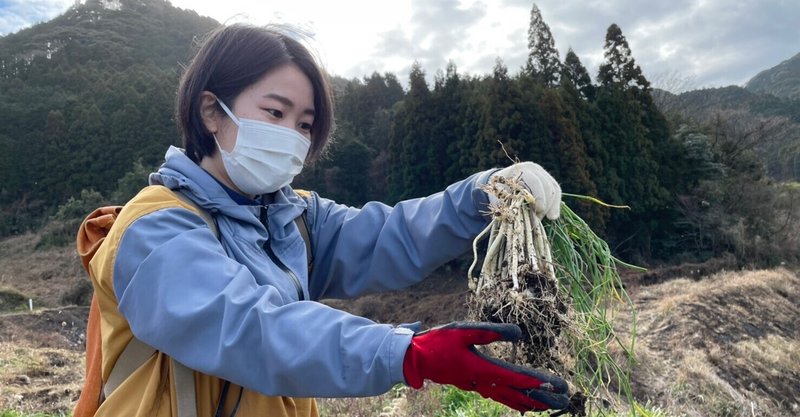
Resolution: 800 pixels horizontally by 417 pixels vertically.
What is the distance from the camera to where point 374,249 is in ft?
5.93

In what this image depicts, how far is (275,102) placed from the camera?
1.52 metres

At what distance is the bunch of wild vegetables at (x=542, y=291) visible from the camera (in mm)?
1560

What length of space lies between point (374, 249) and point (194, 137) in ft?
2.08

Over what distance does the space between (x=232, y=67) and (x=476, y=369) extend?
3.22 feet

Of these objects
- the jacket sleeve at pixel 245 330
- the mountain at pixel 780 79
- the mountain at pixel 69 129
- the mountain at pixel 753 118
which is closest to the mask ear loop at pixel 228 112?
the jacket sleeve at pixel 245 330

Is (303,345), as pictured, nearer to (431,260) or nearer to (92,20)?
(431,260)

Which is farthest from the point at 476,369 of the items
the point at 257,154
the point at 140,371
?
the point at 257,154

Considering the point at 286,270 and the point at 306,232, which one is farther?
the point at 306,232

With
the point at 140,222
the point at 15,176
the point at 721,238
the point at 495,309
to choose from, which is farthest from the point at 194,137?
the point at 15,176

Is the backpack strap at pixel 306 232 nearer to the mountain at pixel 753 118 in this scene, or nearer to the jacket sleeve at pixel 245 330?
the jacket sleeve at pixel 245 330

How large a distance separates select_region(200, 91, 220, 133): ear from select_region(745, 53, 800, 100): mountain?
166ft

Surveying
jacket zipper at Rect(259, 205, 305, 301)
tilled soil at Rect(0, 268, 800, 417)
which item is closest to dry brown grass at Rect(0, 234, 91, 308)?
tilled soil at Rect(0, 268, 800, 417)

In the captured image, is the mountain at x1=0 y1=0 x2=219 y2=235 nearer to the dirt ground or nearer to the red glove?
the dirt ground

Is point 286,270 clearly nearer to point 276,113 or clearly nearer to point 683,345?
point 276,113
